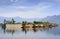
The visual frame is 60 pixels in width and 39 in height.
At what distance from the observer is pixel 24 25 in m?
60.4

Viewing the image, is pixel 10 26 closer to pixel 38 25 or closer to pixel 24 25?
pixel 24 25

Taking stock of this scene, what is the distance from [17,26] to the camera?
60594 mm

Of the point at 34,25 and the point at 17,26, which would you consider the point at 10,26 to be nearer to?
the point at 17,26

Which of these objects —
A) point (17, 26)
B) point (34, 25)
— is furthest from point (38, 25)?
point (17, 26)

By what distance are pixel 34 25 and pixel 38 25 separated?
1370mm

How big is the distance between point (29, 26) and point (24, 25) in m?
1.74

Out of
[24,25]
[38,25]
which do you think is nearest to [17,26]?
[24,25]

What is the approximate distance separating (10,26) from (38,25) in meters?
8.10

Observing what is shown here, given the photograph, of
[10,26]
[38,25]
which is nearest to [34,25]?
[38,25]

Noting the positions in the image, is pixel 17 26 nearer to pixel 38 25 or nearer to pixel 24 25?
pixel 24 25

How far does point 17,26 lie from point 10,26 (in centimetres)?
258

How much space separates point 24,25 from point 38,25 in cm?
408

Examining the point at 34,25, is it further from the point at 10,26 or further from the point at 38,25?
the point at 10,26

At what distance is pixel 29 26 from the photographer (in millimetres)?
59344
